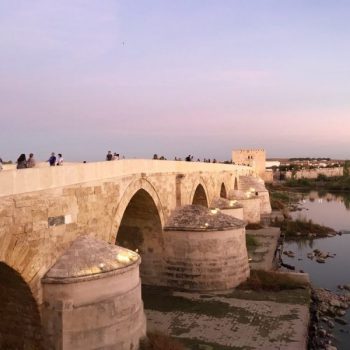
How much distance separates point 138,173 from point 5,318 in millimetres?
4187

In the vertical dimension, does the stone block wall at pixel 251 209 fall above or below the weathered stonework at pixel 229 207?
below

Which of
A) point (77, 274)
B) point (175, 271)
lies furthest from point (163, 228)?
point (77, 274)

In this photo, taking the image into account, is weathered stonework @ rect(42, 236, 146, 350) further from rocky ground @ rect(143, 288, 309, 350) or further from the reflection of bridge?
rocky ground @ rect(143, 288, 309, 350)

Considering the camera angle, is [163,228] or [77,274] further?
[163,228]

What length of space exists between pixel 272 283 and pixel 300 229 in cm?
1244

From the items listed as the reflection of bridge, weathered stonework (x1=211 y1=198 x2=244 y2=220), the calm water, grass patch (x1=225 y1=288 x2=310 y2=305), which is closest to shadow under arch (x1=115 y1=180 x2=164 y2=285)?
the reflection of bridge

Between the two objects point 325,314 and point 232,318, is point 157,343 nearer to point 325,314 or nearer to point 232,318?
point 232,318

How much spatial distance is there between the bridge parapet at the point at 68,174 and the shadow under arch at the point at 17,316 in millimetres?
1085

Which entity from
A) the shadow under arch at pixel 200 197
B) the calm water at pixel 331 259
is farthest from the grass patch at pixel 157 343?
the shadow under arch at pixel 200 197

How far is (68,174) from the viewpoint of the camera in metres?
6.68

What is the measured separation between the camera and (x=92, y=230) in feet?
23.9

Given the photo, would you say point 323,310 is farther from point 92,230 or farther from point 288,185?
point 288,185

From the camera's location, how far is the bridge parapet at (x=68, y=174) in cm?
534

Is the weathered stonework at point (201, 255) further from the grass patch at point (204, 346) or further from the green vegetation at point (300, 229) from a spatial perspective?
the green vegetation at point (300, 229)
